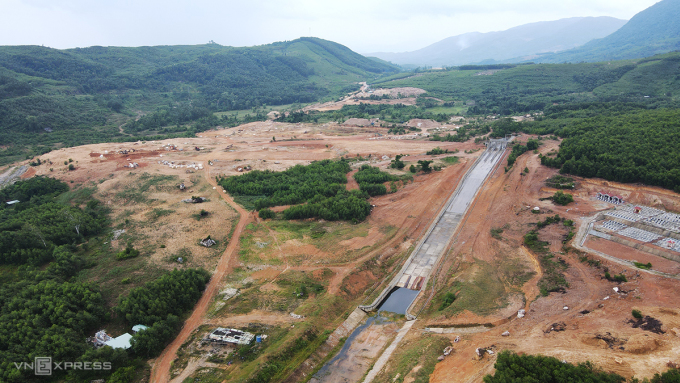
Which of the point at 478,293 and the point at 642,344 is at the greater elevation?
the point at 642,344

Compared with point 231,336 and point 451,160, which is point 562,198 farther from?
point 231,336

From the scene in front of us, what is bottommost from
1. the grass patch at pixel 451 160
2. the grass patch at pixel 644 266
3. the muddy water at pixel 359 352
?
the muddy water at pixel 359 352

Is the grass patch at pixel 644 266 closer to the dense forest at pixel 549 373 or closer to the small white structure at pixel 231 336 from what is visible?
the dense forest at pixel 549 373

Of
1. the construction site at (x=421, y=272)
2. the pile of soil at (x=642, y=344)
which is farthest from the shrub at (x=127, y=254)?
the pile of soil at (x=642, y=344)

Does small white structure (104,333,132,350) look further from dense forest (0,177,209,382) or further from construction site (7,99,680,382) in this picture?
construction site (7,99,680,382)

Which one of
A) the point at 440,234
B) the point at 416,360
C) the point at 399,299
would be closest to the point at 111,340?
the point at 416,360

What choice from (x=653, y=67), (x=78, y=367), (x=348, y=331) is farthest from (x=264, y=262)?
(x=653, y=67)

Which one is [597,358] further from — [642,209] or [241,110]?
[241,110]
